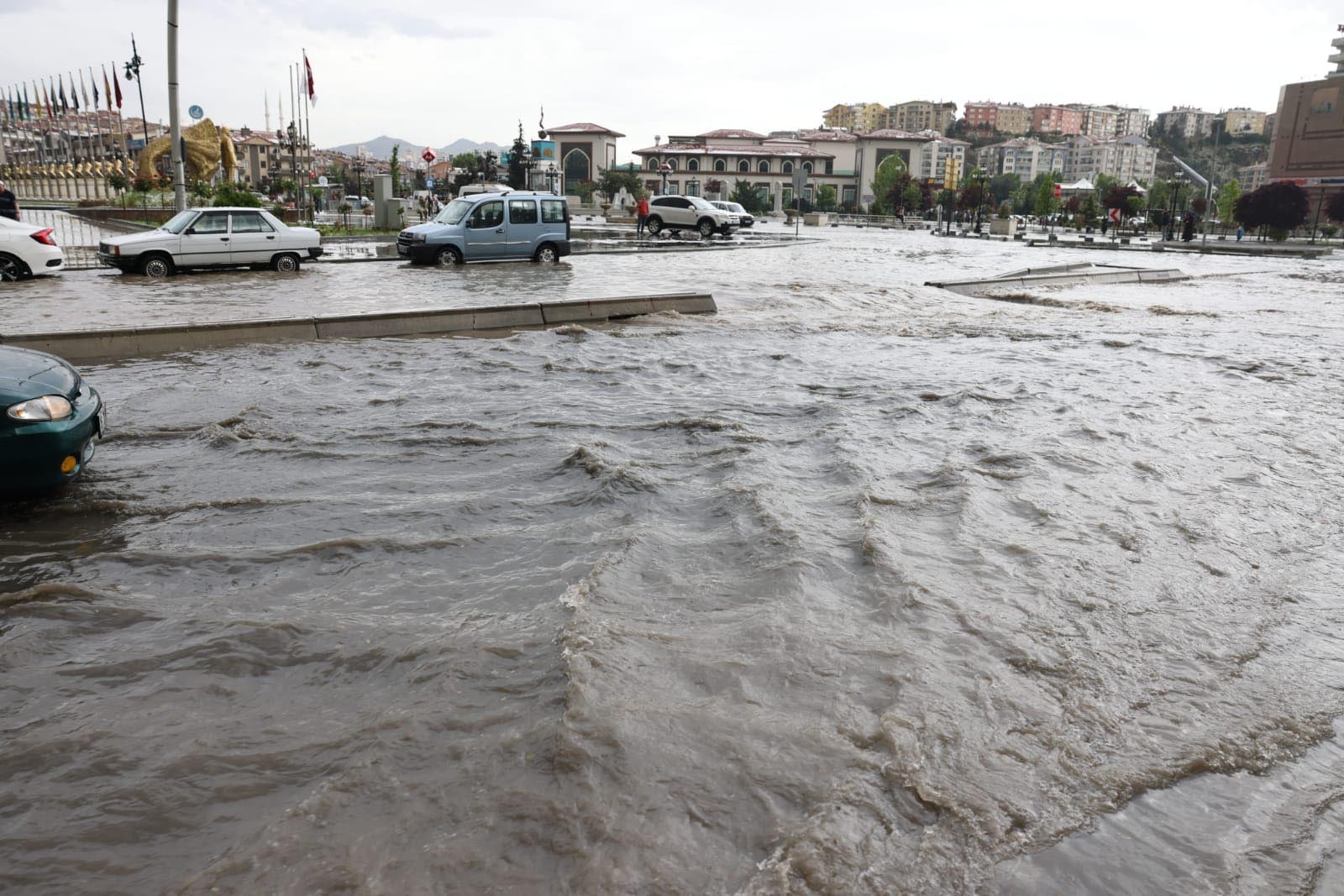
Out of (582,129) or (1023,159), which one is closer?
(582,129)

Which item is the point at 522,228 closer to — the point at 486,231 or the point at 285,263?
the point at 486,231

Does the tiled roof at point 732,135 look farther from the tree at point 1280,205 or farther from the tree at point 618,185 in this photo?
the tree at point 1280,205

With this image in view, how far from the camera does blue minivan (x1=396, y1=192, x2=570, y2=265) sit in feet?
70.6

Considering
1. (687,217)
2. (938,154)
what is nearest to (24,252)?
(687,217)

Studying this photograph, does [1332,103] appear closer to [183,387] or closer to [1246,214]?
[1246,214]

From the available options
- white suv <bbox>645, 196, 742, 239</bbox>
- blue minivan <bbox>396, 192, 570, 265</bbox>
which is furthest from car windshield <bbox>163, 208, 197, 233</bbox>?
white suv <bbox>645, 196, 742, 239</bbox>

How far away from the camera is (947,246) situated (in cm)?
4366

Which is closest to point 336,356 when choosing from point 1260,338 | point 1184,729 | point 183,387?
point 183,387

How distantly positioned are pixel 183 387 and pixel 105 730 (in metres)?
6.33

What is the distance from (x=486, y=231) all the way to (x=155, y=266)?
7.05 metres

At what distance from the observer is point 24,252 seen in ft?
55.4

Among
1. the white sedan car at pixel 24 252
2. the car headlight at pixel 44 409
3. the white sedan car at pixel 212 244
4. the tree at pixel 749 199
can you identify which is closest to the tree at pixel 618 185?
the tree at pixel 749 199

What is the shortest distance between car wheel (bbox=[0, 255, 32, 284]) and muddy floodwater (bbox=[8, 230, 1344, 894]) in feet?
35.1

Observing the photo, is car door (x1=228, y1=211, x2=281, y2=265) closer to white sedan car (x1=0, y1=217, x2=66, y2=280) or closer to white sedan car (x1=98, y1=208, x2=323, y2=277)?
white sedan car (x1=98, y1=208, x2=323, y2=277)
